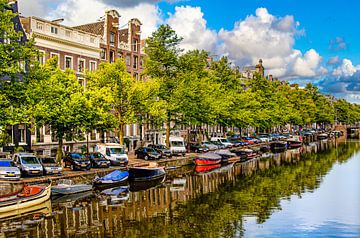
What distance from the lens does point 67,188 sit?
133 feet

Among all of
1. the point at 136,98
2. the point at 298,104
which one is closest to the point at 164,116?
the point at 136,98

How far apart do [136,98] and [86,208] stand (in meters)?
26.5

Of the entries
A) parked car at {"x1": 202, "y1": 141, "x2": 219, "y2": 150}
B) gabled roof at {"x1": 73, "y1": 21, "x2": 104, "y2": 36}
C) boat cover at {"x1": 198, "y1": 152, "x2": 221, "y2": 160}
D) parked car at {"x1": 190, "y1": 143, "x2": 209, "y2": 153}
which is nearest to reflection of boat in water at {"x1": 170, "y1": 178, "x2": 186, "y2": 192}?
boat cover at {"x1": 198, "y1": 152, "x2": 221, "y2": 160}

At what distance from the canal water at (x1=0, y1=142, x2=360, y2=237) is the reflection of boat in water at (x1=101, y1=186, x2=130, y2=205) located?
9 centimetres

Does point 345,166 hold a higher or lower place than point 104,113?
lower

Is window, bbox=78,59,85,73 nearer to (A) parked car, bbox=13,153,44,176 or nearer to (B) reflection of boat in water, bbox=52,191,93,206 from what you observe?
(A) parked car, bbox=13,153,44,176

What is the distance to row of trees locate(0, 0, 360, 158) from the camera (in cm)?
3944

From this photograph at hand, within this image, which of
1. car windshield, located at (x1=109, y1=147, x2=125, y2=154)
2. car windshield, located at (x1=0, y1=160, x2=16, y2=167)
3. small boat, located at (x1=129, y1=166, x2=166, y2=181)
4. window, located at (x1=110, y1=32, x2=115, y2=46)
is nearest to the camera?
car windshield, located at (x1=0, y1=160, x2=16, y2=167)

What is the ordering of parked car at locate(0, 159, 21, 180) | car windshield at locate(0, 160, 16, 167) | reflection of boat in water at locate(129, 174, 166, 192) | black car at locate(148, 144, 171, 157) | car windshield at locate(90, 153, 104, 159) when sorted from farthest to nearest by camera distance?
black car at locate(148, 144, 171, 157) < car windshield at locate(90, 153, 104, 159) < reflection of boat in water at locate(129, 174, 166, 192) < car windshield at locate(0, 160, 16, 167) < parked car at locate(0, 159, 21, 180)

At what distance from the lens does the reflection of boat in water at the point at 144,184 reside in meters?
47.0

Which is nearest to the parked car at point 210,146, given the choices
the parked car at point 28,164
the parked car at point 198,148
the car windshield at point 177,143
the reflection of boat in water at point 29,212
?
the parked car at point 198,148

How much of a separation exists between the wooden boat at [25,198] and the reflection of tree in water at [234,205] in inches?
375

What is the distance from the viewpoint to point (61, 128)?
49.2 metres

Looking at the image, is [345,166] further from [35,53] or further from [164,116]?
[35,53]
